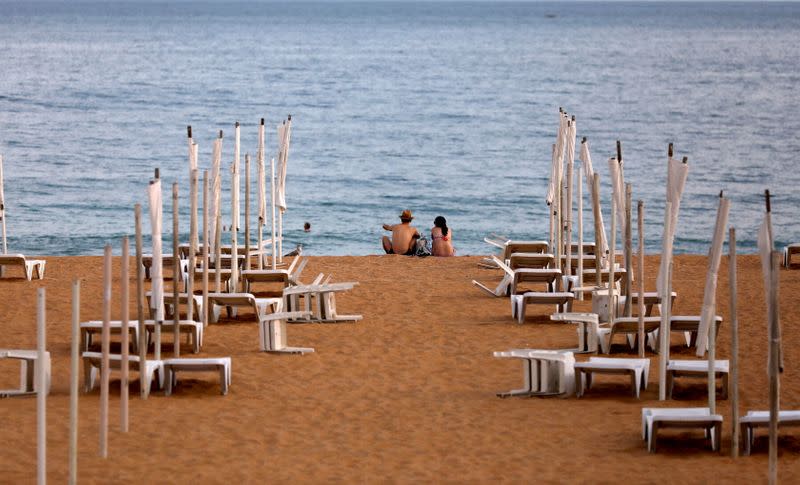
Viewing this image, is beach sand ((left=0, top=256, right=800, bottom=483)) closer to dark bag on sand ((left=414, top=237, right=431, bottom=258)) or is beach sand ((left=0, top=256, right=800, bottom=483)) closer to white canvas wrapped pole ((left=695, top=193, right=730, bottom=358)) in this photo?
white canvas wrapped pole ((left=695, top=193, right=730, bottom=358))

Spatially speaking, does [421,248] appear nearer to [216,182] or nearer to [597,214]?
[216,182]

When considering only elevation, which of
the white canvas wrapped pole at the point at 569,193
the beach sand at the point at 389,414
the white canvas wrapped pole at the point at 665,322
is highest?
the white canvas wrapped pole at the point at 569,193

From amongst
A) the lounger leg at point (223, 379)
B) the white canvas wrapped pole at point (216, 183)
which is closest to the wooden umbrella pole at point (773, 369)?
the lounger leg at point (223, 379)

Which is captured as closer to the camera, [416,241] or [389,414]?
[389,414]

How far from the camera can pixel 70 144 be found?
1901 inches

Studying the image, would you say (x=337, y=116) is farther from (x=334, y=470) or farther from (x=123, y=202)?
(x=334, y=470)

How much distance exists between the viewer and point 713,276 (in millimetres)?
10859

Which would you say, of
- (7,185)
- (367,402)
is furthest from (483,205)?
(367,402)

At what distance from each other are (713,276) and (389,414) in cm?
278

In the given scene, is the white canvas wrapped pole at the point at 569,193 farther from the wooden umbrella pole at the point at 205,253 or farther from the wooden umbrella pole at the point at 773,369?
the wooden umbrella pole at the point at 773,369

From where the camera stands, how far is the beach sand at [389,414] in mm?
9742

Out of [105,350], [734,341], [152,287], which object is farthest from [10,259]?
[734,341]

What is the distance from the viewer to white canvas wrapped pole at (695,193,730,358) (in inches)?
414

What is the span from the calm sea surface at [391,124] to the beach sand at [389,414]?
15291 mm
